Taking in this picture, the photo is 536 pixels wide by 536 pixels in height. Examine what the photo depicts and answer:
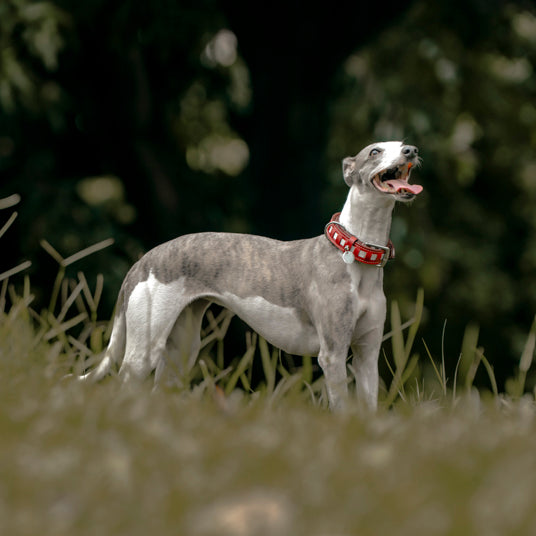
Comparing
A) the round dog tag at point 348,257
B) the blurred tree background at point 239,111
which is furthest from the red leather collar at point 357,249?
the blurred tree background at point 239,111

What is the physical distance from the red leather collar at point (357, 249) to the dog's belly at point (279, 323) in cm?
33

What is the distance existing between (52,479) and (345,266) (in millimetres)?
1829

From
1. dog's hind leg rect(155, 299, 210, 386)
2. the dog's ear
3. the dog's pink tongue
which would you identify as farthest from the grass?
the dog's ear

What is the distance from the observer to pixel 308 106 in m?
8.71

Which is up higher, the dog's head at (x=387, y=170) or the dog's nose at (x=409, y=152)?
the dog's nose at (x=409, y=152)

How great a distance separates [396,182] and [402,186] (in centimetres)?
7

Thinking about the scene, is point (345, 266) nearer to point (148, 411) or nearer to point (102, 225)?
point (148, 411)

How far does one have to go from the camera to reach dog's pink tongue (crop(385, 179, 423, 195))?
316cm

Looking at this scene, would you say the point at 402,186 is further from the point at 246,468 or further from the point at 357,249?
the point at 246,468

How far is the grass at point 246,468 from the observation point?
1.59 m

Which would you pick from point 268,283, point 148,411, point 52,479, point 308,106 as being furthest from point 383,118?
point 52,479

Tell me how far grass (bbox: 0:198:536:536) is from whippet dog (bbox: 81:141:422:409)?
0.67m

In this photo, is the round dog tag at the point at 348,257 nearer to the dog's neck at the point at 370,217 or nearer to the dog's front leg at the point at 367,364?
the dog's neck at the point at 370,217

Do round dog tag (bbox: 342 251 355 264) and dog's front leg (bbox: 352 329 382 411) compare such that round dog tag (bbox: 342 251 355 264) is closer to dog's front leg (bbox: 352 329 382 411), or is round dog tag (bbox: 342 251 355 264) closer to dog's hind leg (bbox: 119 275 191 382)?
dog's front leg (bbox: 352 329 382 411)
